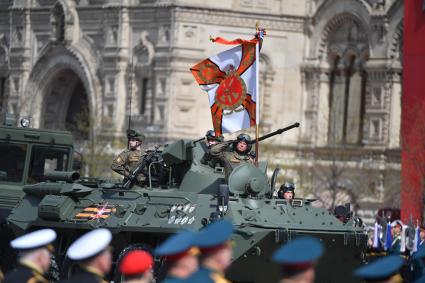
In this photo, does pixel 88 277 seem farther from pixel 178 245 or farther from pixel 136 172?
pixel 136 172

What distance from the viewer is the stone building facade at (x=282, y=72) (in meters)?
46.7

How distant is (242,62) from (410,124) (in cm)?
1196

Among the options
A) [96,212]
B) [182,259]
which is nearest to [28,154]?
[96,212]

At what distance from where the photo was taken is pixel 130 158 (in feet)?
81.6

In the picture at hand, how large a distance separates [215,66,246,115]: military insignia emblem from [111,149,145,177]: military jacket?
77.2 inches

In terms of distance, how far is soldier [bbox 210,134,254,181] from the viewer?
76.6ft

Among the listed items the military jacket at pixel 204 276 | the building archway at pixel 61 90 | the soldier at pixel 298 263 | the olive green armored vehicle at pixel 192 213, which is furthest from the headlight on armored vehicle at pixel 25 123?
the building archway at pixel 61 90

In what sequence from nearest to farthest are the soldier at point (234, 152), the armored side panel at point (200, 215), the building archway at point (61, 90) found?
the armored side panel at point (200, 215) → the soldier at point (234, 152) → the building archway at point (61, 90)

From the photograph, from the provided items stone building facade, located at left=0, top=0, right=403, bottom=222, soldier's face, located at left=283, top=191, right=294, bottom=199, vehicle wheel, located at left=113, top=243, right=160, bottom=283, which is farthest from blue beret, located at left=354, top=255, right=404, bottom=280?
stone building facade, located at left=0, top=0, right=403, bottom=222

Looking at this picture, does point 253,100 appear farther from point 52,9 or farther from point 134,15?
point 52,9

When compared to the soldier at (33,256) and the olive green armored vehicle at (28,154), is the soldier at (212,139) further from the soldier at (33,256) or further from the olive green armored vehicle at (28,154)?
the soldier at (33,256)

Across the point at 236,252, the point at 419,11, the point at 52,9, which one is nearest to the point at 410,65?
the point at 419,11

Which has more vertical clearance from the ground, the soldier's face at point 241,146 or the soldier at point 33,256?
the soldier's face at point 241,146

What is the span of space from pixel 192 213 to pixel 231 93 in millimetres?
4531
